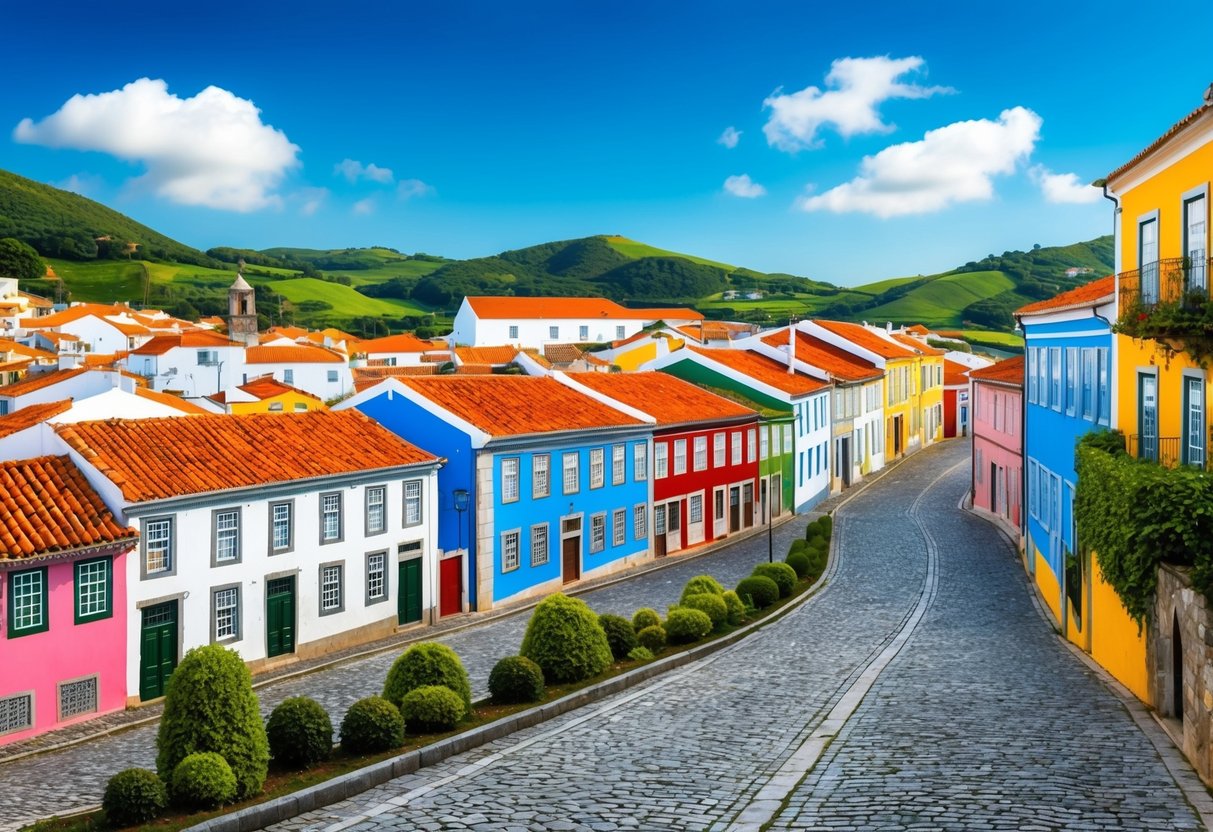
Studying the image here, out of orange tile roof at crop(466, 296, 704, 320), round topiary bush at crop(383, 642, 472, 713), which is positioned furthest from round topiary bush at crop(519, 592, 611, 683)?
orange tile roof at crop(466, 296, 704, 320)

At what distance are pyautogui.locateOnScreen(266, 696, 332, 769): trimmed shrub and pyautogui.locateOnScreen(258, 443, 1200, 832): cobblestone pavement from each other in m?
1.18

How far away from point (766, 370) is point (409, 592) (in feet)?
95.9

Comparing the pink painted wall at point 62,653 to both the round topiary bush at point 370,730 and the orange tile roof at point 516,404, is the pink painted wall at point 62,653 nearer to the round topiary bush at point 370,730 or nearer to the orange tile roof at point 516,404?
the round topiary bush at point 370,730

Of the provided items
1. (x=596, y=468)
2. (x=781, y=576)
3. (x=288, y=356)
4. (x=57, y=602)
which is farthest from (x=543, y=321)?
(x=57, y=602)

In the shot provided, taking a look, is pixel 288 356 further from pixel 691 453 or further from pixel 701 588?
pixel 701 588

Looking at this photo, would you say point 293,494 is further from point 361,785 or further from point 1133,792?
point 1133,792

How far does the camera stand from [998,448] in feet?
152

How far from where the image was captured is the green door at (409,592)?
33250mm

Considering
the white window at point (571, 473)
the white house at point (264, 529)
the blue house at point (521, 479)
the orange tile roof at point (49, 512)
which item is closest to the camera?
the orange tile roof at point (49, 512)

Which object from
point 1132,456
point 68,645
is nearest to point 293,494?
point 68,645

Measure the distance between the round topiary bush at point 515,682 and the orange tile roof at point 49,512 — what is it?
991 cm

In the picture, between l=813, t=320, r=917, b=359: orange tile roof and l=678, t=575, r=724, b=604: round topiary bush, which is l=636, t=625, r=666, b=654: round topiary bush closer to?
l=678, t=575, r=724, b=604: round topiary bush

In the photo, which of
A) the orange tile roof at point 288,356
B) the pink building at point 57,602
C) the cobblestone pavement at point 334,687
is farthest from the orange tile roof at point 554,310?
the pink building at point 57,602

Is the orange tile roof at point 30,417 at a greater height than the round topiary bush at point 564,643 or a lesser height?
greater
